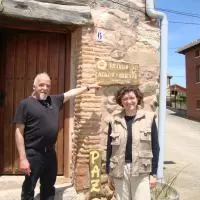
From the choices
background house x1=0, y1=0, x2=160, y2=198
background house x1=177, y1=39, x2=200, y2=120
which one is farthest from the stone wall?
background house x1=177, y1=39, x2=200, y2=120

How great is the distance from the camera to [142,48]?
21.1 feet

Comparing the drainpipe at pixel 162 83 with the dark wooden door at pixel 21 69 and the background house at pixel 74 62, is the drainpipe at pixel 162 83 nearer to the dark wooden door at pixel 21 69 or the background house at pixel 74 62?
the background house at pixel 74 62

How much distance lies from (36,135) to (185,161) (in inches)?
282

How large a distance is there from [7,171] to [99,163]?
1.34 m

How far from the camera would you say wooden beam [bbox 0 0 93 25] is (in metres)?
5.49

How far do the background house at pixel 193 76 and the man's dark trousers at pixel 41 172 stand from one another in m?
23.0

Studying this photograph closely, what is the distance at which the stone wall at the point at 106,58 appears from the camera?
580 centimetres

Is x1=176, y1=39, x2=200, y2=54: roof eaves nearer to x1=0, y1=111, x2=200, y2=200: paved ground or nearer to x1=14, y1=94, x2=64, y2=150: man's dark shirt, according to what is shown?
x1=0, y1=111, x2=200, y2=200: paved ground

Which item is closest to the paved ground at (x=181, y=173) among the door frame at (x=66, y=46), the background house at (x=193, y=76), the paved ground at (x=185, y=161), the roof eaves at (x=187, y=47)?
the paved ground at (x=185, y=161)

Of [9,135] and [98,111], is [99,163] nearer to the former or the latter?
[98,111]

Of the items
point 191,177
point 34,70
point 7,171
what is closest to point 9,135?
point 7,171

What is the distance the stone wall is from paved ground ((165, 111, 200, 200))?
1.82 metres

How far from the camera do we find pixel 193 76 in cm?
2775

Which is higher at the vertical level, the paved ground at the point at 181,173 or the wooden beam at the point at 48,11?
Result: the wooden beam at the point at 48,11
